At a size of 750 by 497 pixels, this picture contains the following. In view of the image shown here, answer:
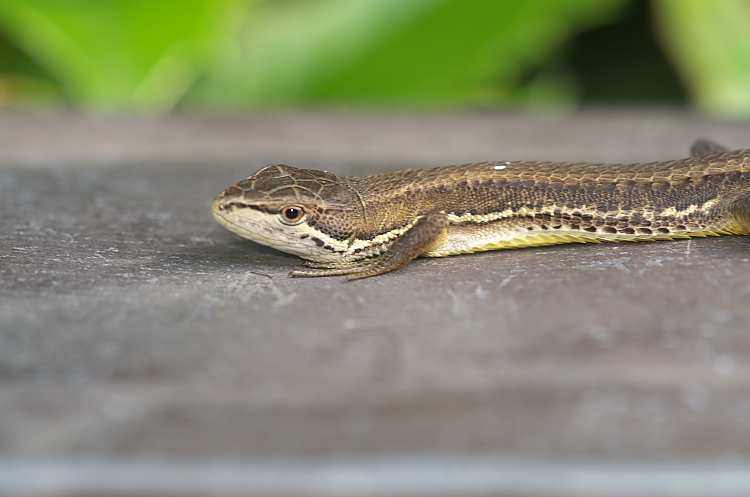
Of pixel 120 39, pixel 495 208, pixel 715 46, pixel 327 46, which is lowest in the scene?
pixel 495 208

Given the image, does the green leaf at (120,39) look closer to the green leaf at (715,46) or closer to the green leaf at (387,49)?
the green leaf at (387,49)

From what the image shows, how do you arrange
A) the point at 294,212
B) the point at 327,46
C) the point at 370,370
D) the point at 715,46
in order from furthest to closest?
the point at 327,46 → the point at 715,46 → the point at 294,212 → the point at 370,370

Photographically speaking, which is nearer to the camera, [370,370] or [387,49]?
[370,370]

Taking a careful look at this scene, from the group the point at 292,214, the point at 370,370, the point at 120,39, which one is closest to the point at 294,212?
the point at 292,214

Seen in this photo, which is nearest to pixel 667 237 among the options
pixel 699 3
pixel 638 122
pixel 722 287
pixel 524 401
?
pixel 722 287

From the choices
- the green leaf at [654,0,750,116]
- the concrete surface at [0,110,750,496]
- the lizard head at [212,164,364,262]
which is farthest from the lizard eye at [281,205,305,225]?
the green leaf at [654,0,750,116]

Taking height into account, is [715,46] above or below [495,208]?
above

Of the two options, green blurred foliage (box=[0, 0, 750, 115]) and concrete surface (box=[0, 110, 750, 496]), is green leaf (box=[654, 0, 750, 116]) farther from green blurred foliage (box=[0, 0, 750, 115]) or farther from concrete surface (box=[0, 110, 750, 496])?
concrete surface (box=[0, 110, 750, 496])

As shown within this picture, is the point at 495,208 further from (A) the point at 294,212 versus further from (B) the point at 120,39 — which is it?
(B) the point at 120,39

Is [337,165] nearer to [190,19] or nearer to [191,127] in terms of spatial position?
[191,127]
